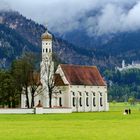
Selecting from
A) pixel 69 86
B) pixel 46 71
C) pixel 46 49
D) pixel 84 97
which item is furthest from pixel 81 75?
pixel 46 71

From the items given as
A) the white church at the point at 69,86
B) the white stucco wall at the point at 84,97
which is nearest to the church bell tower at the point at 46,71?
the white church at the point at 69,86

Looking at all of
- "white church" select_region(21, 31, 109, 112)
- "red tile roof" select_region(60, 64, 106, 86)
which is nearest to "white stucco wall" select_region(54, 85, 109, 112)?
"white church" select_region(21, 31, 109, 112)

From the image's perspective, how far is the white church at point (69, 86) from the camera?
543 feet

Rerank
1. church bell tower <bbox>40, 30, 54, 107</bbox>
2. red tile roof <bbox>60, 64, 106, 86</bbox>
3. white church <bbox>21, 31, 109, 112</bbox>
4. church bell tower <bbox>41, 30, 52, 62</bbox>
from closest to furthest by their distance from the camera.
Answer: church bell tower <bbox>40, 30, 54, 107</bbox> < white church <bbox>21, 31, 109, 112</bbox> < church bell tower <bbox>41, 30, 52, 62</bbox> < red tile roof <bbox>60, 64, 106, 86</bbox>

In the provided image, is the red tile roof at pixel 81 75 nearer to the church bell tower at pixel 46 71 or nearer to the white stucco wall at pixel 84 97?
the white stucco wall at pixel 84 97

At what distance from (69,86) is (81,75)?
8.04 meters

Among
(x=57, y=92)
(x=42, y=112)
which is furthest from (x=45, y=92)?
(x=42, y=112)

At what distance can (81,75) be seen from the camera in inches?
6909

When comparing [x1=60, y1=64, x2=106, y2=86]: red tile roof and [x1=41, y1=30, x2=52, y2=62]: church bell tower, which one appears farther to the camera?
[x1=60, y1=64, x2=106, y2=86]: red tile roof

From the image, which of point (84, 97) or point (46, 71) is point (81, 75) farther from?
point (46, 71)

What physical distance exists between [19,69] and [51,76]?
453 inches

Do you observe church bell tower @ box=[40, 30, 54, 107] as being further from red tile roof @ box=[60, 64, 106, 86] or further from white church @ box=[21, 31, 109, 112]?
red tile roof @ box=[60, 64, 106, 86]

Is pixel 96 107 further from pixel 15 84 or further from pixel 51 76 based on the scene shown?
pixel 15 84

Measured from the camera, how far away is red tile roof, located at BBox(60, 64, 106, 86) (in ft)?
561
